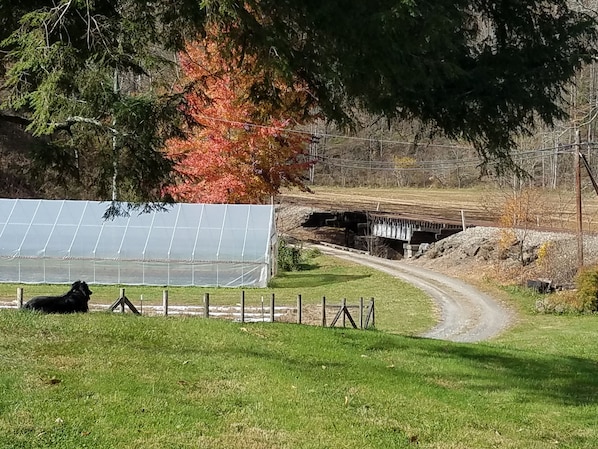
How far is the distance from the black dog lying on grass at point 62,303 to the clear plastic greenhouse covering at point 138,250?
40.6ft

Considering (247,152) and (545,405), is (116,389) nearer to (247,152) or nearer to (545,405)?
(545,405)

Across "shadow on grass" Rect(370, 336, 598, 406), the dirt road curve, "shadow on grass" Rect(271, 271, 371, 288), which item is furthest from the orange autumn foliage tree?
"shadow on grass" Rect(370, 336, 598, 406)

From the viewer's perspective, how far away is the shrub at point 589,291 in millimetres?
24359

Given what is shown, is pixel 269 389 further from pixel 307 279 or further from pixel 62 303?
pixel 307 279

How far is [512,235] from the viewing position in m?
32.5

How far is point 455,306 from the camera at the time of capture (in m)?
24.9

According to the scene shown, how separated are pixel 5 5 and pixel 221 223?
72.9 ft

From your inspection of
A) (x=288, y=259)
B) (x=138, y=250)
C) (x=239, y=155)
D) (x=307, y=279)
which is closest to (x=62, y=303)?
(x=239, y=155)

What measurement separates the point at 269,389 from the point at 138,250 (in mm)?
21210

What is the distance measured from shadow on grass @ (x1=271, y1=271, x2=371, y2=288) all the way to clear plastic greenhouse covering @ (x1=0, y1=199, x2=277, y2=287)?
3.42 feet

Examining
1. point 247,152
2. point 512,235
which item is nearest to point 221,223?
point 247,152

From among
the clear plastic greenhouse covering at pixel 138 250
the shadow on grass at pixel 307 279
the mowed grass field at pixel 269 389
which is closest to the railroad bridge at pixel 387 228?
the shadow on grass at pixel 307 279

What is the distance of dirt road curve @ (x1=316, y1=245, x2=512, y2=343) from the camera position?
796 inches

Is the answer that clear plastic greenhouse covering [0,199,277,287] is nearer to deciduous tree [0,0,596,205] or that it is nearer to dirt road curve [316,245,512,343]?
dirt road curve [316,245,512,343]
